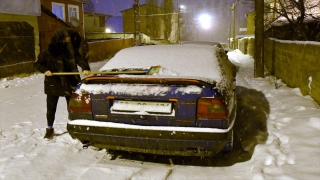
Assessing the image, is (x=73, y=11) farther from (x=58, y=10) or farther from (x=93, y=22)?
(x=93, y=22)

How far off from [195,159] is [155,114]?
39.5 inches

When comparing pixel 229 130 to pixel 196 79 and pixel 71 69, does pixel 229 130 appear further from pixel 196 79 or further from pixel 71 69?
pixel 71 69

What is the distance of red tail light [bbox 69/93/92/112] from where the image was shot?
321cm

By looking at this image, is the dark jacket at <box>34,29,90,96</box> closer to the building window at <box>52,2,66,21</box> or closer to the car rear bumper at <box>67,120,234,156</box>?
the car rear bumper at <box>67,120,234,156</box>

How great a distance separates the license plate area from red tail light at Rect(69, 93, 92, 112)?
0.98ft

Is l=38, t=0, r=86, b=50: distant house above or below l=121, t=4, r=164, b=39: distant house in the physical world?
below

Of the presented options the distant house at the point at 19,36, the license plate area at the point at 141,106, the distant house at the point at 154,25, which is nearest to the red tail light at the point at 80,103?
the license plate area at the point at 141,106

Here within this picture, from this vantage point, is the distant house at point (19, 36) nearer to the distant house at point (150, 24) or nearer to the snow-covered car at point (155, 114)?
the snow-covered car at point (155, 114)

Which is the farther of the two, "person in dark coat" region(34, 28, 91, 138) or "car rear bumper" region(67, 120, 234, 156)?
"person in dark coat" region(34, 28, 91, 138)

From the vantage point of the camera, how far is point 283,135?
3916 mm

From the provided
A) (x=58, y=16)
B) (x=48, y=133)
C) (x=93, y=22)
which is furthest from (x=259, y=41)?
(x=93, y=22)

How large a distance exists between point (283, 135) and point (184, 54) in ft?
5.63

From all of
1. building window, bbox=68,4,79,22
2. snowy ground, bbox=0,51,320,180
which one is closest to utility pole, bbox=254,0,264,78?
snowy ground, bbox=0,51,320,180

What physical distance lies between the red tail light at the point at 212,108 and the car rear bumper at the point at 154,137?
14 cm
